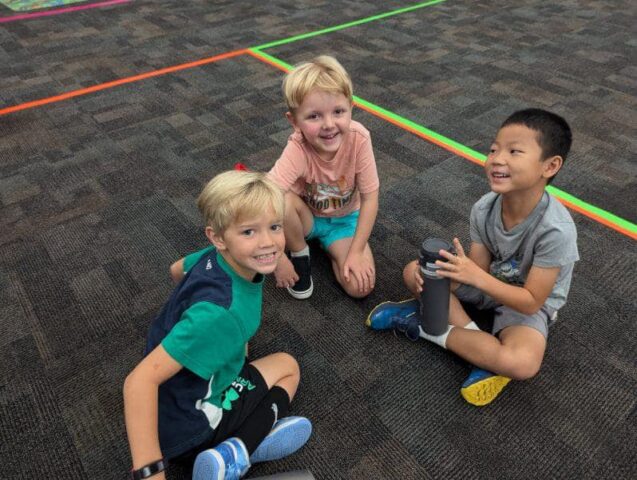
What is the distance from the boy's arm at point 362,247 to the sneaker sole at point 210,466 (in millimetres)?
753

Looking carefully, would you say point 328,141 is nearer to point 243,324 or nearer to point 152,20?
point 243,324

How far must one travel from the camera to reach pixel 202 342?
0.97m

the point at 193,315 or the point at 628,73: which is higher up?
the point at 193,315

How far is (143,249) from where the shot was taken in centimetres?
190

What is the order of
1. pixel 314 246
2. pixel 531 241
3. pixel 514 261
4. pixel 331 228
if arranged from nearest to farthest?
pixel 531 241, pixel 514 261, pixel 331 228, pixel 314 246

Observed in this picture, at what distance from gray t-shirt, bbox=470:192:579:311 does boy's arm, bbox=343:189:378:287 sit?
1.18 ft

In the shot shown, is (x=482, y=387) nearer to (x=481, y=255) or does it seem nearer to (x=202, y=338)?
(x=481, y=255)

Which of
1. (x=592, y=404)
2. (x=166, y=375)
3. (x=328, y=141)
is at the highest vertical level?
(x=328, y=141)

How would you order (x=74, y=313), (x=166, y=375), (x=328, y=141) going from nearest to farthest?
(x=166, y=375) → (x=328, y=141) → (x=74, y=313)

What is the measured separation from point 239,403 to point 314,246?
2.92 ft

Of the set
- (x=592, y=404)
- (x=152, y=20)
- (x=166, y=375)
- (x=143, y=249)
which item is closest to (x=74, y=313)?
(x=143, y=249)

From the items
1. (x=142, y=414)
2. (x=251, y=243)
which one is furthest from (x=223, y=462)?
(x=251, y=243)

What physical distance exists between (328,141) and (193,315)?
2.55 feet

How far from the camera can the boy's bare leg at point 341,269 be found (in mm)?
1645
